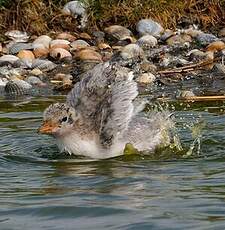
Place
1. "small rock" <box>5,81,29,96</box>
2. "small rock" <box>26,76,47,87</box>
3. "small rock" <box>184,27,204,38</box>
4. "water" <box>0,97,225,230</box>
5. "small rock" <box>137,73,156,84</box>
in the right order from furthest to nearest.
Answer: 1. "small rock" <box>184,27,204,38</box>
2. "small rock" <box>26,76,47,87</box>
3. "small rock" <box>137,73,156,84</box>
4. "small rock" <box>5,81,29,96</box>
5. "water" <box>0,97,225,230</box>

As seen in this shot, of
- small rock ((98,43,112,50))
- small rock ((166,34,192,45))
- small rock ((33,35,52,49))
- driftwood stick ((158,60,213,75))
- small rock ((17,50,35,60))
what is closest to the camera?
driftwood stick ((158,60,213,75))

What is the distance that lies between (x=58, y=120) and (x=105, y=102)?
49cm

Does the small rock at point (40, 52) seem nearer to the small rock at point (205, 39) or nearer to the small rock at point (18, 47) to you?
the small rock at point (18, 47)

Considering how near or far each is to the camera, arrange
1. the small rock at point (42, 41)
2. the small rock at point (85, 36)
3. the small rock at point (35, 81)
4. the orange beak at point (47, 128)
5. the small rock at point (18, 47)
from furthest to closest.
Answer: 1. the small rock at point (85, 36)
2. the small rock at point (42, 41)
3. the small rock at point (18, 47)
4. the small rock at point (35, 81)
5. the orange beak at point (47, 128)

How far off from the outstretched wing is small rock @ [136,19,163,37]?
7.86 m

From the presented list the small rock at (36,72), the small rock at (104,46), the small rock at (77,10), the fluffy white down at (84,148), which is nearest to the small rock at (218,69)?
the small rock at (104,46)

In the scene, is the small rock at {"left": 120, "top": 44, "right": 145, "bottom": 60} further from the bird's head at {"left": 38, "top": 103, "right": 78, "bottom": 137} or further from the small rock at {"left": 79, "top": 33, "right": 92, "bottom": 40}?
the bird's head at {"left": 38, "top": 103, "right": 78, "bottom": 137}

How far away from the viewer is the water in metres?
5.54

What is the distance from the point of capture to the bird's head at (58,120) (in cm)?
767

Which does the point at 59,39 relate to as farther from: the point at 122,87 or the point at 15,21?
the point at 122,87

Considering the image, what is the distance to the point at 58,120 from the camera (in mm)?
7707

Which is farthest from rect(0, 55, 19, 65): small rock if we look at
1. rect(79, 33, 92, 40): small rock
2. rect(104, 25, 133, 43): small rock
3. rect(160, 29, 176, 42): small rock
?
rect(160, 29, 176, 42): small rock

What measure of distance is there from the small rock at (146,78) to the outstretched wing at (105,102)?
16.1ft

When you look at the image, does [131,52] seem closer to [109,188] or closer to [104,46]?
[104,46]
